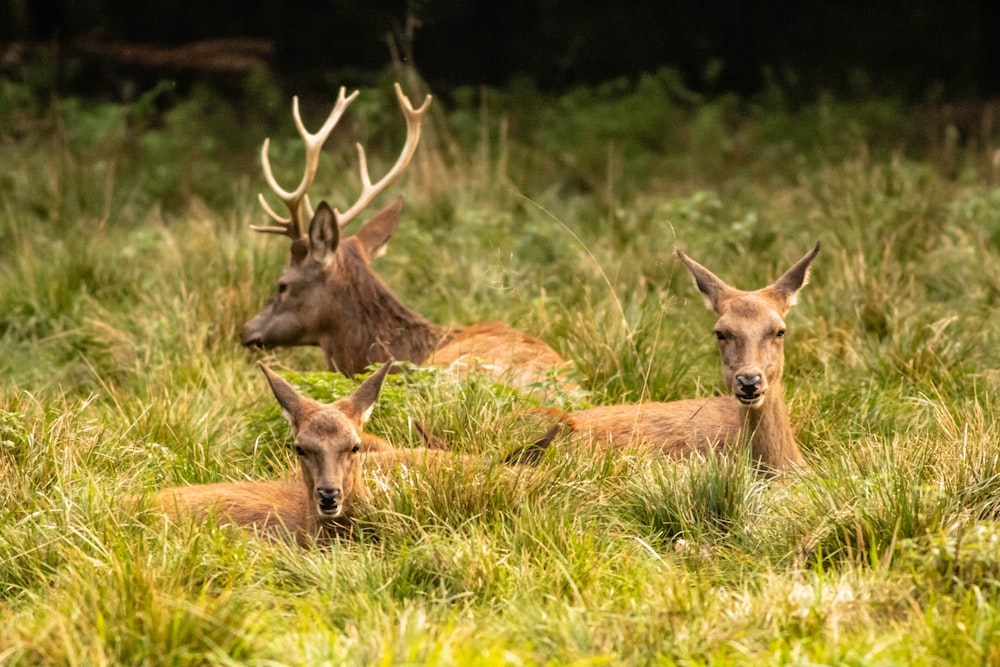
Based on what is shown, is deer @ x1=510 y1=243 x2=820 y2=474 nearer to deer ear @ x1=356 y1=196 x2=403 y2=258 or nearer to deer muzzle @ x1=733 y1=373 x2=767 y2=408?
deer muzzle @ x1=733 y1=373 x2=767 y2=408

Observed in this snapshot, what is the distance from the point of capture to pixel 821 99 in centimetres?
1619

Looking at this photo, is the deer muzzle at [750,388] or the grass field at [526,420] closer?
the grass field at [526,420]

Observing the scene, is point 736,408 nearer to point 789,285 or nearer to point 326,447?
point 789,285

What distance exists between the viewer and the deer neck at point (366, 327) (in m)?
8.70

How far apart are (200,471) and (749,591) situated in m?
2.70

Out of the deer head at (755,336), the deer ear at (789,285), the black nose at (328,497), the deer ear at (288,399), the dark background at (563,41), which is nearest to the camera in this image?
the black nose at (328,497)

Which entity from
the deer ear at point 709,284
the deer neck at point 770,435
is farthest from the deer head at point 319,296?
the deer neck at point 770,435

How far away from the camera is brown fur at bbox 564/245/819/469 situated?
254 inches

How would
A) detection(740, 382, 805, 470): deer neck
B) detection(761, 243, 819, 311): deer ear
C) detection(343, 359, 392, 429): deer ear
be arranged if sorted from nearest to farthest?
detection(343, 359, 392, 429): deer ear, detection(740, 382, 805, 470): deer neck, detection(761, 243, 819, 311): deer ear

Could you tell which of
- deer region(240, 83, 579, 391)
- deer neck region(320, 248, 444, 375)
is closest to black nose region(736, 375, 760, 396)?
deer region(240, 83, 579, 391)

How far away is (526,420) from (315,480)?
1236mm

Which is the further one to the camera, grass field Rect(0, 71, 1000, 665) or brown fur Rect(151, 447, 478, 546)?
brown fur Rect(151, 447, 478, 546)

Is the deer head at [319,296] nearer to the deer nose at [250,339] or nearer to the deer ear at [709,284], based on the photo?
the deer nose at [250,339]

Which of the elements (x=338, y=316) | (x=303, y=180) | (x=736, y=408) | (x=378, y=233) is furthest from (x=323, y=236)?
(x=736, y=408)
